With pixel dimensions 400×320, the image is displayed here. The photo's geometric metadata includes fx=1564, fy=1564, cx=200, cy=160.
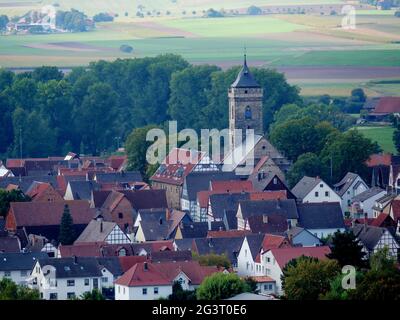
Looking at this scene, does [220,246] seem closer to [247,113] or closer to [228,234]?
[228,234]

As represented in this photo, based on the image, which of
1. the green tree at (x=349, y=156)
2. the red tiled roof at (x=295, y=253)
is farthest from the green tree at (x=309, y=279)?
the green tree at (x=349, y=156)

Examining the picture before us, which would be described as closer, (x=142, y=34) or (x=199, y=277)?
(x=199, y=277)

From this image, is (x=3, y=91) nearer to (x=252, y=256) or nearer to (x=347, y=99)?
(x=347, y=99)

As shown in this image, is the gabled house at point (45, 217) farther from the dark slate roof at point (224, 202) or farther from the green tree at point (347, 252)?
the green tree at point (347, 252)

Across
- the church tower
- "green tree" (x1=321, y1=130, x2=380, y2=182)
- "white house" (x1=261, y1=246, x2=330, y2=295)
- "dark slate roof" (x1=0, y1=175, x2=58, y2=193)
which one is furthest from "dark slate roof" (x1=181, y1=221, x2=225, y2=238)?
the church tower
